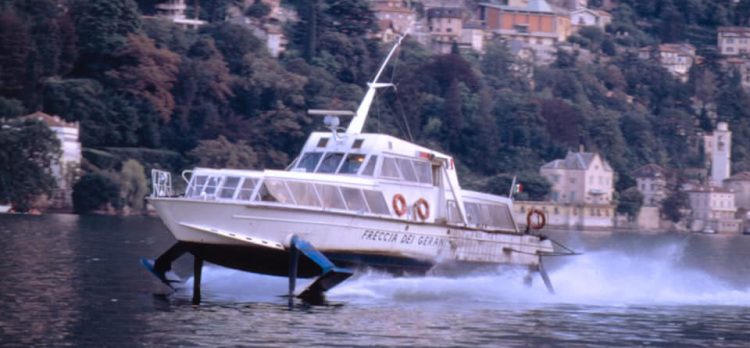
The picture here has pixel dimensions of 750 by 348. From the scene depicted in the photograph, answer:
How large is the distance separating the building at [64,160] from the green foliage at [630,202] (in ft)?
236

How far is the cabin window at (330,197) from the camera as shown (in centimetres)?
4900

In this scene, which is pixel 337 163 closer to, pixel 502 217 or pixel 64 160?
pixel 502 217

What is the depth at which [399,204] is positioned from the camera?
5134 centimetres

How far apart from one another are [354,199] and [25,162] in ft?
279

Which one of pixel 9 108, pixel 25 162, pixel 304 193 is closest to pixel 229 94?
pixel 9 108

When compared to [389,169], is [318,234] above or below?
below

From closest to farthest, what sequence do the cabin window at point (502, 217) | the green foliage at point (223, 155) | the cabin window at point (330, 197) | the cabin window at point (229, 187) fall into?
the cabin window at point (229, 187), the cabin window at point (330, 197), the cabin window at point (502, 217), the green foliage at point (223, 155)

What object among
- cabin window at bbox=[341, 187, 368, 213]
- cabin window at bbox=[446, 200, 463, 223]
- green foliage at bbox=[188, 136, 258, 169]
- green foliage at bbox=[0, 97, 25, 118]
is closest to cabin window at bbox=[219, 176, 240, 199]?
cabin window at bbox=[341, 187, 368, 213]

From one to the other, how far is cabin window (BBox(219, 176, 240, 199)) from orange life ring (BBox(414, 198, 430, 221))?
6370mm

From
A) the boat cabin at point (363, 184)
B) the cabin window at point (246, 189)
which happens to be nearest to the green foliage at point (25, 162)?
the boat cabin at point (363, 184)

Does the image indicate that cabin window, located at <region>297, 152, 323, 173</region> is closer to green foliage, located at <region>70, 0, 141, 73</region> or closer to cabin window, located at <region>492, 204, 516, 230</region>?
cabin window, located at <region>492, 204, 516, 230</region>

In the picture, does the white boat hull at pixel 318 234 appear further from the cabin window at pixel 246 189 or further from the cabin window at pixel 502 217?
the cabin window at pixel 502 217

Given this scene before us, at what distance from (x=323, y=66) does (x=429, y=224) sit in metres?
126

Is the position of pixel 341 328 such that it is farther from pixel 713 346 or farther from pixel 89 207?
pixel 89 207
